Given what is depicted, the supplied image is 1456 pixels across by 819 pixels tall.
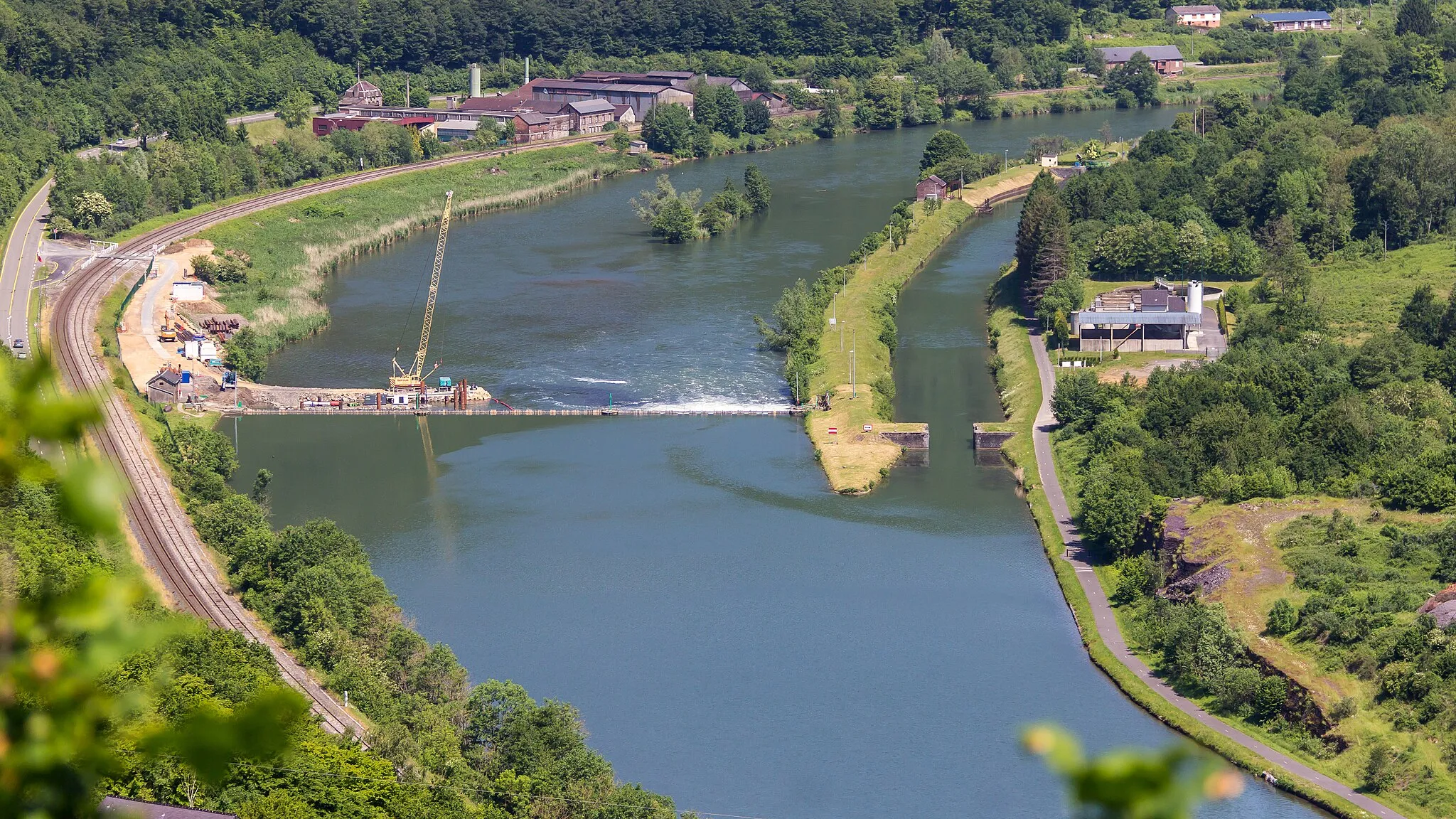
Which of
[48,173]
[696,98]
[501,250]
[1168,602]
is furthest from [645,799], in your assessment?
[696,98]

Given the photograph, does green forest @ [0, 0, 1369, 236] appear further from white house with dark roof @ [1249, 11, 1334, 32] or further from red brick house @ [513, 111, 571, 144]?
red brick house @ [513, 111, 571, 144]

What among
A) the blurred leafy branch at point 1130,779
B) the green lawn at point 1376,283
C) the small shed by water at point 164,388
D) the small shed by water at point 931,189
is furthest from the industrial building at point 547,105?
the blurred leafy branch at point 1130,779

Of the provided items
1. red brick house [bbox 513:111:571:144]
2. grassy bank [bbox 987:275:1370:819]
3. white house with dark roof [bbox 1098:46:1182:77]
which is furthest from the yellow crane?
white house with dark roof [bbox 1098:46:1182:77]

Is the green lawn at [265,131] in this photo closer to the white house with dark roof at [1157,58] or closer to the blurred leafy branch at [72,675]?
the white house with dark roof at [1157,58]

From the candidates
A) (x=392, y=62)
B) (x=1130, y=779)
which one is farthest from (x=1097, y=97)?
(x=1130, y=779)

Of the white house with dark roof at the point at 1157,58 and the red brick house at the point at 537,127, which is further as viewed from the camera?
the white house with dark roof at the point at 1157,58

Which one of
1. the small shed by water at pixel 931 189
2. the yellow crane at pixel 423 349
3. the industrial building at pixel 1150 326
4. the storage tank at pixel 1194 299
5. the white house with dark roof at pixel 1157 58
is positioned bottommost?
the yellow crane at pixel 423 349
